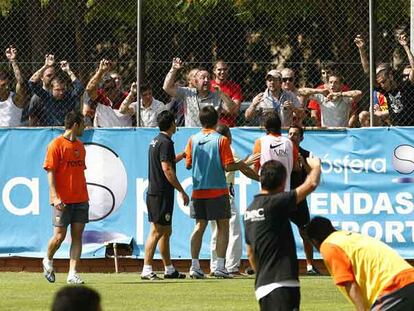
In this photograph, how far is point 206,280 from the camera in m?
16.5

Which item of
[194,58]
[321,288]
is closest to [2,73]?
[194,58]

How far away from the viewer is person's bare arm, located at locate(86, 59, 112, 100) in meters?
17.8

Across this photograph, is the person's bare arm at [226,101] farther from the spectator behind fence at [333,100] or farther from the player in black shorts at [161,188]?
the player in black shorts at [161,188]

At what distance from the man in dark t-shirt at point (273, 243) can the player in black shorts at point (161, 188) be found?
22.9ft

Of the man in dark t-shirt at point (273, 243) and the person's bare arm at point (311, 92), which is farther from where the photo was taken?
the person's bare arm at point (311, 92)

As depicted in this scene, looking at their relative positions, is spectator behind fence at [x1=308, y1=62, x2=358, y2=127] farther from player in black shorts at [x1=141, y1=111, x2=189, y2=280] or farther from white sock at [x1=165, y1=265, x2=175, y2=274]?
white sock at [x1=165, y1=265, x2=175, y2=274]

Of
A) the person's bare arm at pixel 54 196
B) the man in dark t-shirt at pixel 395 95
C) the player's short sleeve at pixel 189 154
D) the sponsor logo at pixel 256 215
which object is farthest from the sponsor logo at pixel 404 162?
the sponsor logo at pixel 256 215

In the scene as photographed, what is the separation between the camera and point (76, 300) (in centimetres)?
559

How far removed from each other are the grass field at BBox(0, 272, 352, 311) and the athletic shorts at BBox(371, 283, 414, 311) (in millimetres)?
4713

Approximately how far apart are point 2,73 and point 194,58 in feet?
9.99

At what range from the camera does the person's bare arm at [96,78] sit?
Result: 58.5ft

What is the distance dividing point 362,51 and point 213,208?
3.29 metres

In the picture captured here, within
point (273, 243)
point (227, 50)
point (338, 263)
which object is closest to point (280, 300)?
point (273, 243)

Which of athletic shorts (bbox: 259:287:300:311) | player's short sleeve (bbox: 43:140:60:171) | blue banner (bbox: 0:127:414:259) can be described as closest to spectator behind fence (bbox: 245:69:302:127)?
blue banner (bbox: 0:127:414:259)
